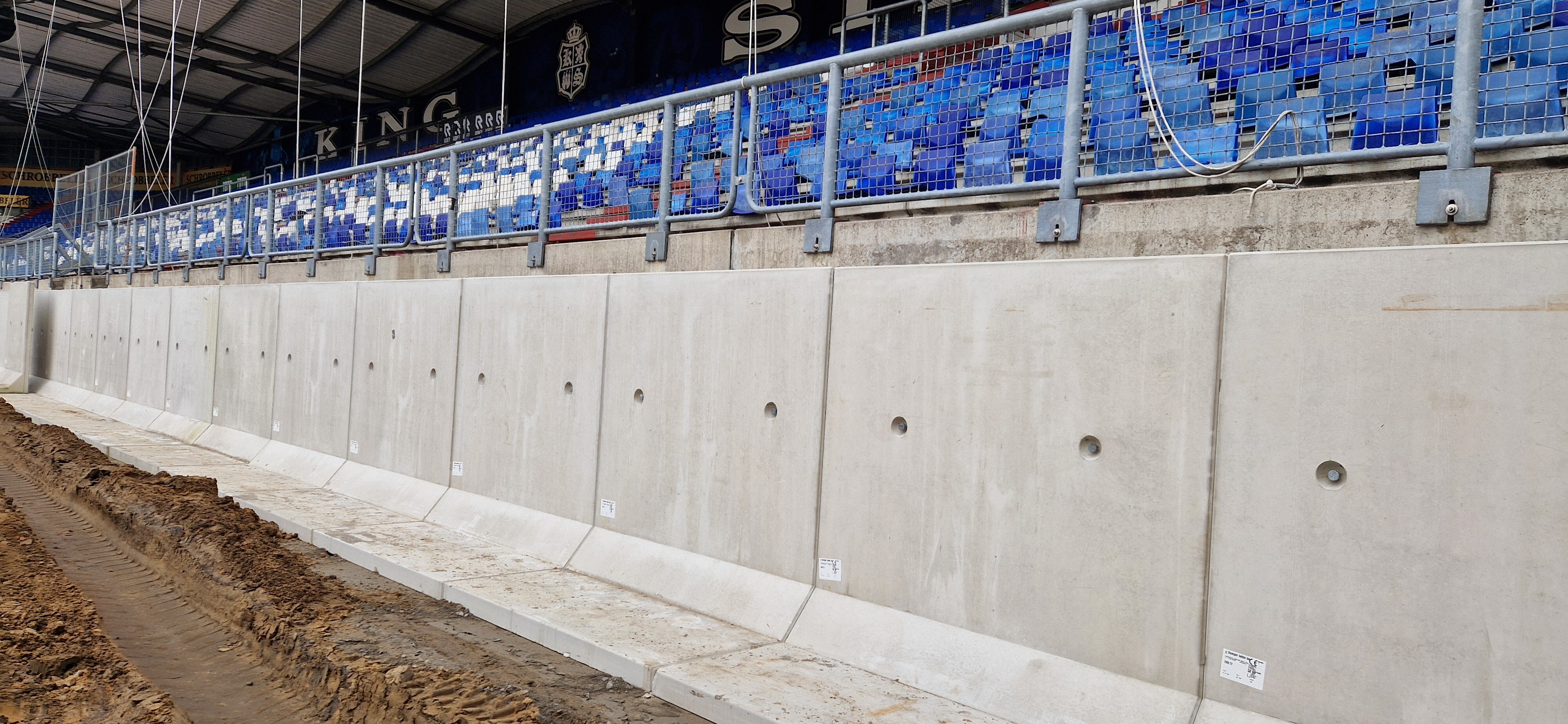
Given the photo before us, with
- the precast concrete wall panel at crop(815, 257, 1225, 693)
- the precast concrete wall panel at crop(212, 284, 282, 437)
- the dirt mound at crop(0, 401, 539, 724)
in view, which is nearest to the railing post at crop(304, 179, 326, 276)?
the precast concrete wall panel at crop(212, 284, 282, 437)

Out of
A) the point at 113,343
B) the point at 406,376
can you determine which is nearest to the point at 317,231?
the point at 406,376

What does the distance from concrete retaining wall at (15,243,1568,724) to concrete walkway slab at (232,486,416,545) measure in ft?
6.98

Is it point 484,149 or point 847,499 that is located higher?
point 484,149

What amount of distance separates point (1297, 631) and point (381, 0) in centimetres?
2988

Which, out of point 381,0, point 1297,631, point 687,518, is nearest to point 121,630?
point 687,518

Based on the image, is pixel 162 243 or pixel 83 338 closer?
pixel 162 243

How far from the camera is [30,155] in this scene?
2318 inches

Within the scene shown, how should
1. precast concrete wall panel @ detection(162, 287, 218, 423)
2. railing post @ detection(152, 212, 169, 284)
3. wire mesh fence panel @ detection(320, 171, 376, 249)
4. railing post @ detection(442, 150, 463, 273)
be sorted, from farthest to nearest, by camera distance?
1. railing post @ detection(152, 212, 169, 284)
2. precast concrete wall panel @ detection(162, 287, 218, 423)
3. wire mesh fence panel @ detection(320, 171, 376, 249)
4. railing post @ detection(442, 150, 463, 273)

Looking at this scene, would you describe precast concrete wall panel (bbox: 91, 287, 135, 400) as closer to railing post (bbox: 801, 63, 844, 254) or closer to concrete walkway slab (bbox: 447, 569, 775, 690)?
concrete walkway slab (bbox: 447, 569, 775, 690)

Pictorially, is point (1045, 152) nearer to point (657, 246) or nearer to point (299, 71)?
point (657, 246)

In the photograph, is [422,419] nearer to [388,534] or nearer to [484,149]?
[388,534]

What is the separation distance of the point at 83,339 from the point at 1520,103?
27919 mm

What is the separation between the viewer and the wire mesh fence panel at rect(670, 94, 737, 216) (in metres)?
7.85

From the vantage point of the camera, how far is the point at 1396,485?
3910mm
